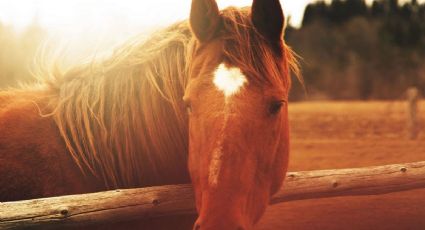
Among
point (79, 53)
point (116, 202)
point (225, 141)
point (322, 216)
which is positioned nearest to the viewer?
point (225, 141)

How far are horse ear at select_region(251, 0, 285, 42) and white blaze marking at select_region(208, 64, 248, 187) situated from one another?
0.29 metres

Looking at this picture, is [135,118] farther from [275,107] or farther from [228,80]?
[275,107]

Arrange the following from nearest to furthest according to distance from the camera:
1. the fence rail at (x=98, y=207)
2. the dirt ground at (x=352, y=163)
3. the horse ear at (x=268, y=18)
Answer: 1. the horse ear at (x=268, y=18)
2. the fence rail at (x=98, y=207)
3. the dirt ground at (x=352, y=163)

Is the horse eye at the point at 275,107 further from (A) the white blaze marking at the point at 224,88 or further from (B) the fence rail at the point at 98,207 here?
(B) the fence rail at the point at 98,207

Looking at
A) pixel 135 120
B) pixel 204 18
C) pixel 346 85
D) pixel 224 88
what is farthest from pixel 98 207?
pixel 346 85

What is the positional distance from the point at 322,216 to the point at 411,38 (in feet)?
147

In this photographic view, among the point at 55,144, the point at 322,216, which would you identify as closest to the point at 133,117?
the point at 55,144

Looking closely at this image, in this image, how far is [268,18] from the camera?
2186mm

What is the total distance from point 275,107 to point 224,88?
0.25 metres

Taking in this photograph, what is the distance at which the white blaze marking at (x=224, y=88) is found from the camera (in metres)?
1.85

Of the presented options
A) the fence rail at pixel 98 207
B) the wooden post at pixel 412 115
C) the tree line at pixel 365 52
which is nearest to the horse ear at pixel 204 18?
the fence rail at pixel 98 207

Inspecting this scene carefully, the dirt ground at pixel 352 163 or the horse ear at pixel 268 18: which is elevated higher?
the horse ear at pixel 268 18

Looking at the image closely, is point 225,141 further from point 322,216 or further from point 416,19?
point 416,19

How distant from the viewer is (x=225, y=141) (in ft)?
6.15
